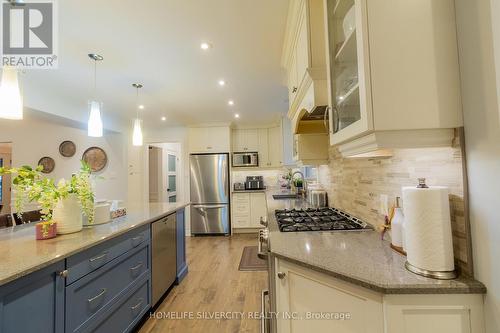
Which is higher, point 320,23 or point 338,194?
point 320,23

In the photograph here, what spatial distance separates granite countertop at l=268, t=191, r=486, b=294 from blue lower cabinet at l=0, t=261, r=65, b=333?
1058 mm

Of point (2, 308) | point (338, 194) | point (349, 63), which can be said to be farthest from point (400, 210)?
point (2, 308)

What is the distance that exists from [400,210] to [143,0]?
1.96 meters

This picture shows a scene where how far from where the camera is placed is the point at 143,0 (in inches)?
58.2

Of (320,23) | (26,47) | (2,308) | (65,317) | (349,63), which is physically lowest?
(65,317)

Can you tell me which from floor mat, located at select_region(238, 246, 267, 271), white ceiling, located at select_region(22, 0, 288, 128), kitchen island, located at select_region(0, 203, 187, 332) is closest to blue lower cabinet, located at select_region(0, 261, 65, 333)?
kitchen island, located at select_region(0, 203, 187, 332)

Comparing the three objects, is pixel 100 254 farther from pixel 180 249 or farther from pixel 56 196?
pixel 180 249

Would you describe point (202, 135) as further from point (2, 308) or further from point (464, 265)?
point (464, 265)

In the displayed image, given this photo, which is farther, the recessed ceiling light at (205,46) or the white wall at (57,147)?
the white wall at (57,147)

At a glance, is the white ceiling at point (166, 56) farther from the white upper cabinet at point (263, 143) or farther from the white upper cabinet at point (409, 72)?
the white upper cabinet at point (263, 143)

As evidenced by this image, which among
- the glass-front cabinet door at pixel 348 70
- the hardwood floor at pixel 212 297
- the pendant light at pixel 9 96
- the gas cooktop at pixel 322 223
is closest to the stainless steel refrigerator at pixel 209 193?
the hardwood floor at pixel 212 297

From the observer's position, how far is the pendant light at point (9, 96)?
140 cm

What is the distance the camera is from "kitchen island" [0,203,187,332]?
94 centimetres

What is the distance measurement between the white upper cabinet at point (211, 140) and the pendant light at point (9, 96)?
3.41 meters
